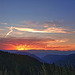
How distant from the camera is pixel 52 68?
377 feet

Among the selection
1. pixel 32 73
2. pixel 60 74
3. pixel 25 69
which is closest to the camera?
pixel 60 74

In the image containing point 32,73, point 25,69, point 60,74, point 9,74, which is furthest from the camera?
point 25,69

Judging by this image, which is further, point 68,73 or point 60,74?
point 68,73

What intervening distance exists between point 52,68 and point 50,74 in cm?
1170

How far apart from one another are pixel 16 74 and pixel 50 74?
2704 cm

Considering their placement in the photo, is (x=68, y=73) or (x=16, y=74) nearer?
(x=16, y=74)

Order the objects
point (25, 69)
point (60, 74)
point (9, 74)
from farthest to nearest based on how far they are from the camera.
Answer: point (25, 69) < point (60, 74) < point (9, 74)

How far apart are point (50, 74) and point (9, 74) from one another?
33062 mm

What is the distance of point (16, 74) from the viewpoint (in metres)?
100

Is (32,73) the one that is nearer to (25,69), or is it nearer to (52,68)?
(25,69)

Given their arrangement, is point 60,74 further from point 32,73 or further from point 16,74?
point 16,74

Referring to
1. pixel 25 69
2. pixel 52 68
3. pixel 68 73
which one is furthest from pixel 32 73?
pixel 68 73

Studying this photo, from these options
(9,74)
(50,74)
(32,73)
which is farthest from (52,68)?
(9,74)

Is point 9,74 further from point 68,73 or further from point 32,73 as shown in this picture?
point 68,73
